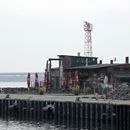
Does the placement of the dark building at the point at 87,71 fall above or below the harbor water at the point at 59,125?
above

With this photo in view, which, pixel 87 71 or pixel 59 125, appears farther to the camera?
pixel 87 71

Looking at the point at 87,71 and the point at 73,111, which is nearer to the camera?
the point at 73,111

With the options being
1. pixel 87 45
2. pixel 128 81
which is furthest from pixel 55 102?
pixel 87 45

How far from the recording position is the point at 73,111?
2662 inches

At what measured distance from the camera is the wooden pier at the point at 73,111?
61500mm

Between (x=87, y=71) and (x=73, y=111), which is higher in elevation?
(x=87, y=71)

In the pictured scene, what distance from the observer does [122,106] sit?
60.7 meters

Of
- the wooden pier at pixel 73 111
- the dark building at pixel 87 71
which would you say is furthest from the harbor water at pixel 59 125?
the dark building at pixel 87 71

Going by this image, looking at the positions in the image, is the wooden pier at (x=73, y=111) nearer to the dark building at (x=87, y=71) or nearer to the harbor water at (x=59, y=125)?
the harbor water at (x=59, y=125)

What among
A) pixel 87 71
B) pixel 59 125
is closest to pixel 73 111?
pixel 59 125

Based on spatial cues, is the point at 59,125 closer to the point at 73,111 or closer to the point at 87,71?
the point at 73,111

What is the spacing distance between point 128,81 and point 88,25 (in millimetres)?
40785

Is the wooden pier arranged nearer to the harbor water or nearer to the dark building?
the harbor water

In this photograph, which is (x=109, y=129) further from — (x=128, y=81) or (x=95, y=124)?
(x=128, y=81)
